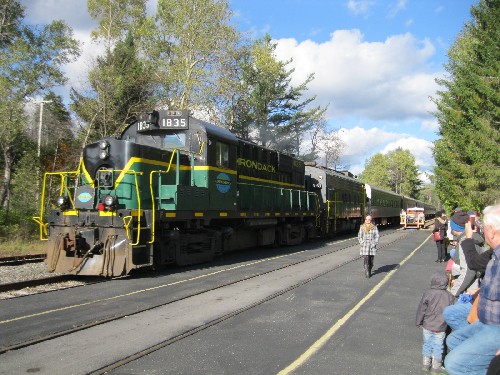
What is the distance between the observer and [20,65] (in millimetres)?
22250

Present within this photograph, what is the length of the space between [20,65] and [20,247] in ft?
32.8

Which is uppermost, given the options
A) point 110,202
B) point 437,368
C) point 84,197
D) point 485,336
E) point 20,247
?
point 84,197

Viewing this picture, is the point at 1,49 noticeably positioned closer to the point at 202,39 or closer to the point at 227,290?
the point at 202,39

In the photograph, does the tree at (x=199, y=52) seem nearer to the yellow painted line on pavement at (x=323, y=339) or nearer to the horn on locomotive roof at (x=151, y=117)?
the horn on locomotive roof at (x=151, y=117)

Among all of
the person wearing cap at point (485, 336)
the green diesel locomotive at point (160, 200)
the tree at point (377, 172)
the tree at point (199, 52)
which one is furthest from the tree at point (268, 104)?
the tree at point (377, 172)

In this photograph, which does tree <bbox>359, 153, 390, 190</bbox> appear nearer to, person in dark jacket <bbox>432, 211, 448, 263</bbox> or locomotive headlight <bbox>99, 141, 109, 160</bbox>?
person in dark jacket <bbox>432, 211, 448, 263</bbox>

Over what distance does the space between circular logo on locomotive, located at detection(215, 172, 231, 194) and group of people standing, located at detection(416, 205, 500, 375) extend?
7.97 metres

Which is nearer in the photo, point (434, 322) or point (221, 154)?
point (434, 322)

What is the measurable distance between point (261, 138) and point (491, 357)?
37146 millimetres

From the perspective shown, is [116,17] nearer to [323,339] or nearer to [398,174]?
[323,339]

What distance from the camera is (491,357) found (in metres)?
3.22

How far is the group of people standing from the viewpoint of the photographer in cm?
324

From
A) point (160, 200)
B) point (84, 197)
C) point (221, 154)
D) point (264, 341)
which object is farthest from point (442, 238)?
point (84, 197)

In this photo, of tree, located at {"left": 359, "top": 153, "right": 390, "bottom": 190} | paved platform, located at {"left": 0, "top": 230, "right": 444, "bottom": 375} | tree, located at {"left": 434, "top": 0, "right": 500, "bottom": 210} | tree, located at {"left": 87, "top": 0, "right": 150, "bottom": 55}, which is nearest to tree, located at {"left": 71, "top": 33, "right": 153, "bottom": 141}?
tree, located at {"left": 87, "top": 0, "right": 150, "bottom": 55}
